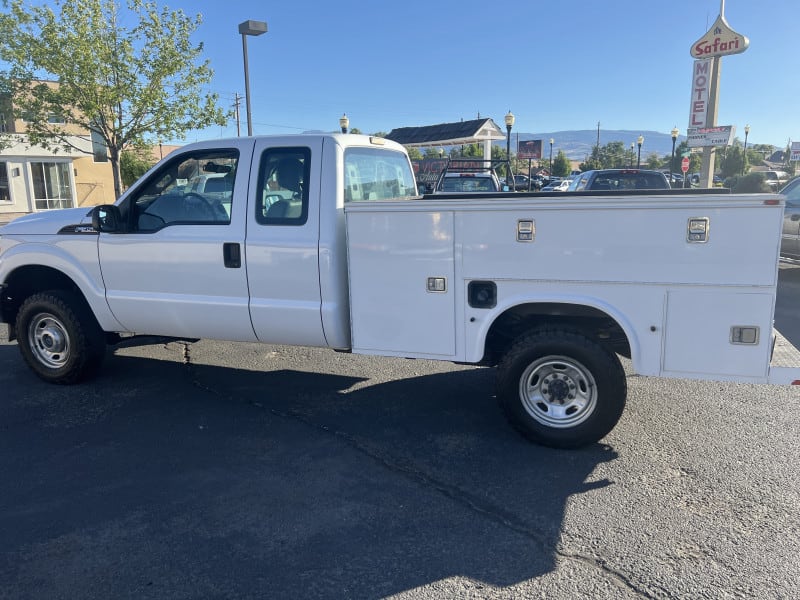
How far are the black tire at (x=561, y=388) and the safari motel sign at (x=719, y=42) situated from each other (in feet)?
52.5

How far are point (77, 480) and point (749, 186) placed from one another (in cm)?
1707

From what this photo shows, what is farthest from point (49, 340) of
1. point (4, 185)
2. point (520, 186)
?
point (4, 185)

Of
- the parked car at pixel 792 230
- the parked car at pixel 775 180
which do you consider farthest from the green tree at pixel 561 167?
the parked car at pixel 792 230

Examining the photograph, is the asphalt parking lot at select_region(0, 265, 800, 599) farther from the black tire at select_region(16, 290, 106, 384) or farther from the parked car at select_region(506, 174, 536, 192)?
the parked car at select_region(506, 174, 536, 192)

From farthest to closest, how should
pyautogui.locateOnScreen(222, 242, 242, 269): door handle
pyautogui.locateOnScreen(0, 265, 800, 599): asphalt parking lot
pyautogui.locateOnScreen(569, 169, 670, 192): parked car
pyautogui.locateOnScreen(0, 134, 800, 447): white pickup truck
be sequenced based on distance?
pyautogui.locateOnScreen(569, 169, 670, 192): parked car < pyautogui.locateOnScreen(222, 242, 242, 269): door handle < pyautogui.locateOnScreen(0, 134, 800, 447): white pickup truck < pyautogui.locateOnScreen(0, 265, 800, 599): asphalt parking lot

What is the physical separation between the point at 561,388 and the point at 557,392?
0.04m

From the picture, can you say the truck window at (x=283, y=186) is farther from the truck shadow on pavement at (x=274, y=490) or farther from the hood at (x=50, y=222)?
the hood at (x=50, y=222)

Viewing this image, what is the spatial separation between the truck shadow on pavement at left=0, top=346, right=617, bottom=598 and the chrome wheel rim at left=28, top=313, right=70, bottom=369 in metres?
0.29

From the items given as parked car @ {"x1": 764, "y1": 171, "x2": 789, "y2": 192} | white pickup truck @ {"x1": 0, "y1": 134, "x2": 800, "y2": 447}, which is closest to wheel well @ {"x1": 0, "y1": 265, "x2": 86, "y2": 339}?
white pickup truck @ {"x1": 0, "y1": 134, "x2": 800, "y2": 447}

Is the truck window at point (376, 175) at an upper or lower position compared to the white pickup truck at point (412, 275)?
upper

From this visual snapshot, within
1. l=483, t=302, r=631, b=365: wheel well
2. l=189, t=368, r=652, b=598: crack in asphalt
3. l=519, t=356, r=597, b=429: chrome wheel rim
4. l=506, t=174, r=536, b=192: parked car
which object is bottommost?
l=189, t=368, r=652, b=598: crack in asphalt

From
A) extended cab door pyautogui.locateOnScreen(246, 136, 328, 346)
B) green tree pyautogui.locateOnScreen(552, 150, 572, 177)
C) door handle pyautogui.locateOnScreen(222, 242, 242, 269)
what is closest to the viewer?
extended cab door pyautogui.locateOnScreen(246, 136, 328, 346)

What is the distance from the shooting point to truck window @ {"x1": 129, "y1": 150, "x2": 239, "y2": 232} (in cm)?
492

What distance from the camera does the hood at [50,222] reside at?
5414mm
